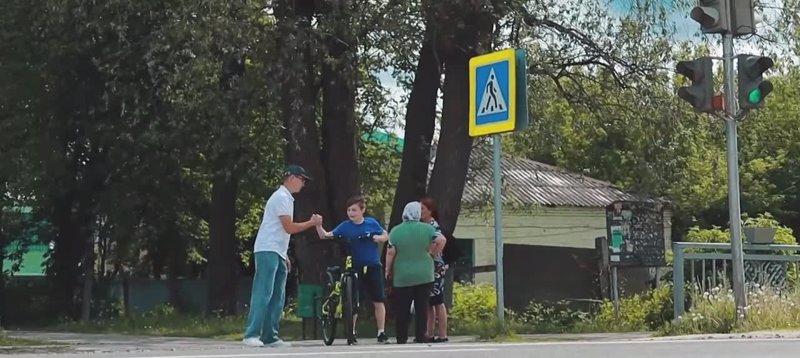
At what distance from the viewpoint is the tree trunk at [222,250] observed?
26.0 meters

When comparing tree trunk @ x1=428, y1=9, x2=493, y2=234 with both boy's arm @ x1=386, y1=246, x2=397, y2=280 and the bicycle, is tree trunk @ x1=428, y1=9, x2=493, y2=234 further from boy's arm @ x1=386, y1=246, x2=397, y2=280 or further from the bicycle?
the bicycle

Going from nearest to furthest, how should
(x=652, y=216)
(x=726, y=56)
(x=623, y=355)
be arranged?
(x=623, y=355) < (x=726, y=56) < (x=652, y=216)

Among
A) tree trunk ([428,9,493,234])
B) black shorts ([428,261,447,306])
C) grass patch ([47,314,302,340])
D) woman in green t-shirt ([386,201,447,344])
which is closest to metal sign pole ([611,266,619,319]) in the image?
tree trunk ([428,9,493,234])

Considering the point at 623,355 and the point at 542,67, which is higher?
the point at 542,67

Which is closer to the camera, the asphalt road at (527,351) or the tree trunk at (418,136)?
the asphalt road at (527,351)

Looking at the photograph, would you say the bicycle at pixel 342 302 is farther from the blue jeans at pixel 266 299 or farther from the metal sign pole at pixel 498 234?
the blue jeans at pixel 266 299

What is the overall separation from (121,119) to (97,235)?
4660mm

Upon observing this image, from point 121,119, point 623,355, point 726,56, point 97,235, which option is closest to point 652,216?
point 726,56

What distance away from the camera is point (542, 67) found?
60.6 feet

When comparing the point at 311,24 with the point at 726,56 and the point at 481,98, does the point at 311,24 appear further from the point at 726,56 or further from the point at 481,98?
the point at 726,56

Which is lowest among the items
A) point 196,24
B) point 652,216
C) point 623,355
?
point 623,355

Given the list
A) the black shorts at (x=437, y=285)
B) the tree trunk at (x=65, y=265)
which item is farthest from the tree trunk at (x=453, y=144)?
the tree trunk at (x=65, y=265)

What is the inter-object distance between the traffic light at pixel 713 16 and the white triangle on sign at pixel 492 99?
8.48 feet

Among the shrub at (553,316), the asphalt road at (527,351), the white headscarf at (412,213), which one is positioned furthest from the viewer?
the shrub at (553,316)
